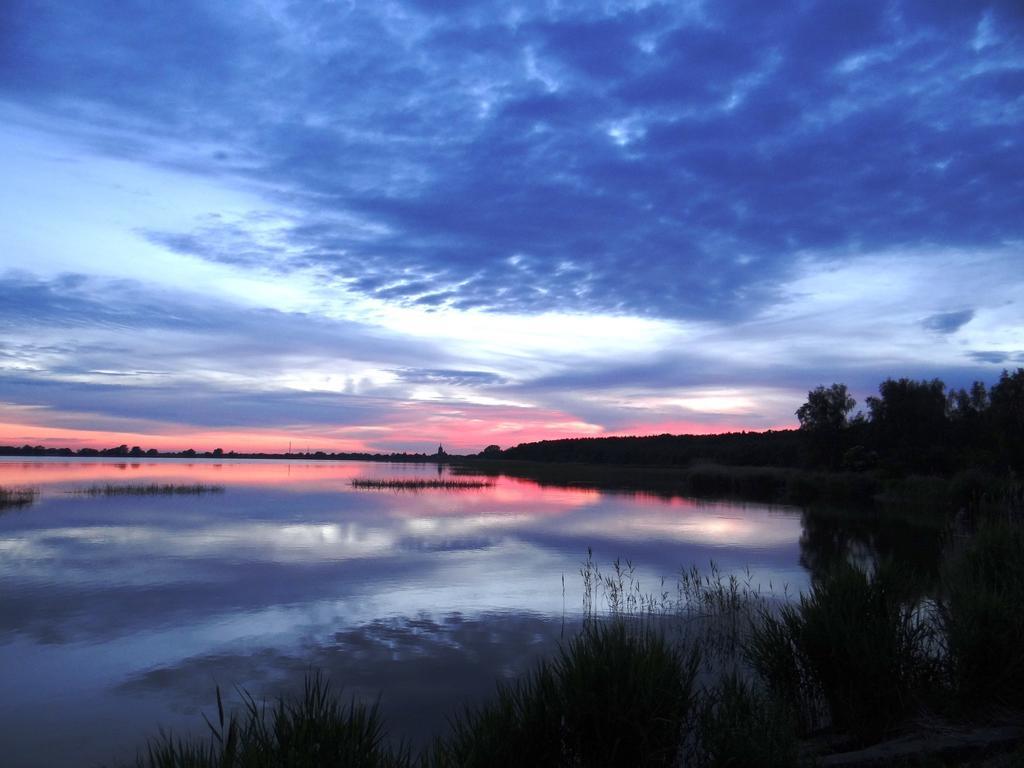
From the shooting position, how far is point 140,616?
13258 mm

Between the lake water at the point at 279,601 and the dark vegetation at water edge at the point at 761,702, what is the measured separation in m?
1.39

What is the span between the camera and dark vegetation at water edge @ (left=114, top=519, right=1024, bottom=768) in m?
5.34

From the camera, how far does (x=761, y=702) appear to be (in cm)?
694

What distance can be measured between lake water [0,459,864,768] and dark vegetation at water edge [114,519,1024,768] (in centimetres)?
139

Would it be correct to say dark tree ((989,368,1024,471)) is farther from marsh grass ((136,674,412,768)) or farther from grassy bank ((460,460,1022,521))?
marsh grass ((136,674,412,768))

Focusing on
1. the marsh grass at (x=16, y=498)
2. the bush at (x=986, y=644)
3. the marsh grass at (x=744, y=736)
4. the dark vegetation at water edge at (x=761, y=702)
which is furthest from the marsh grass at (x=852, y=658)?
the marsh grass at (x=16, y=498)

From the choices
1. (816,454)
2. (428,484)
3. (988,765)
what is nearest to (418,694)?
(988,765)

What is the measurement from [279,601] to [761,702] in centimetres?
1083

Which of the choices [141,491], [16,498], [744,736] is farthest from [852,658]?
[141,491]

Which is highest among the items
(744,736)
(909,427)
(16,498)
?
(909,427)

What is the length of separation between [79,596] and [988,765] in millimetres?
15818

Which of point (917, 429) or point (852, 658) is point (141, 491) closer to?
point (852, 658)

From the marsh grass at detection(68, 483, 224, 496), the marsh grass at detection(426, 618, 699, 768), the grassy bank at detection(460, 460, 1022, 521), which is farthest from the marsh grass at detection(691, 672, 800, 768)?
the marsh grass at detection(68, 483, 224, 496)

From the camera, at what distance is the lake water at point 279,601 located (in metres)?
9.13
